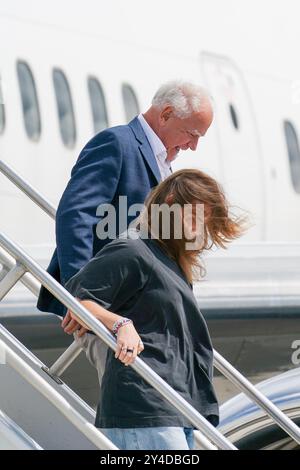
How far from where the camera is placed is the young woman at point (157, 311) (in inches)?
126

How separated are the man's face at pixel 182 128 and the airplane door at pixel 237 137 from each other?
452 centimetres

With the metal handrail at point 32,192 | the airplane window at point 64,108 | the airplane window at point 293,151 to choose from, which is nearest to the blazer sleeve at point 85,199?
the metal handrail at point 32,192

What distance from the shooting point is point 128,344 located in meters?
3.16

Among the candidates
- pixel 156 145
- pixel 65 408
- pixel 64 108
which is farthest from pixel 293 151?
pixel 65 408

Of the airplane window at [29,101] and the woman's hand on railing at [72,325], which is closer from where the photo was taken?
the woman's hand on railing at [72,325]

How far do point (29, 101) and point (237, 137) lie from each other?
5.39 feet

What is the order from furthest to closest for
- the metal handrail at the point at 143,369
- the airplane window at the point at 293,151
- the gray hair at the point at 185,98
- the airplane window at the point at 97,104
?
the airplane window at the point at 293,151
the airplane window at the point at 97,104
the gray hair at the point at 185,98
the metal handrail at the point at 143,369

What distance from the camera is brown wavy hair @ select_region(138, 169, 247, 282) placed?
3.34 m

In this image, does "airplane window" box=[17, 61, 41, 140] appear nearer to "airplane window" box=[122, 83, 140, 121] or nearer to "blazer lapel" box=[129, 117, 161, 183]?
"airplane window" box=[122, 83, 140, 121]

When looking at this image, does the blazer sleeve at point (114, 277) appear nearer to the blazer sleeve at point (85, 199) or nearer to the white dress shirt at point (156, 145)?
the blazer sleeve at point (85, 199)

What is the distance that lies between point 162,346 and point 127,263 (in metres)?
0.23

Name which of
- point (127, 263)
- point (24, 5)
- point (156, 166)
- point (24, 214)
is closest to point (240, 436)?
point (156, 166)

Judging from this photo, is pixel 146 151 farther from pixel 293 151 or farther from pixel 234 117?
pixel 293 151

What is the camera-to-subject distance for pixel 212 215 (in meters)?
3.38
